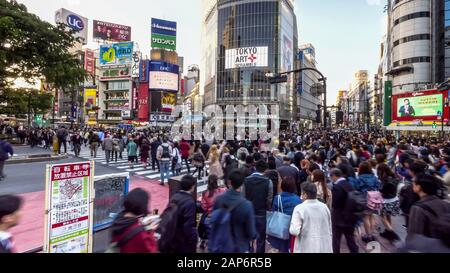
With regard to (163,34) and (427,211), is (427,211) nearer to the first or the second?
(427,211)

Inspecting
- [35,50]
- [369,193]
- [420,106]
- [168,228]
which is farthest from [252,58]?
[168,228]

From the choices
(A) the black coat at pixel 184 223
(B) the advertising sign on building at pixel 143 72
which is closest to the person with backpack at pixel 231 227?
(A) the black coat at pixel 184 223

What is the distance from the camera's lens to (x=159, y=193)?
9805mm

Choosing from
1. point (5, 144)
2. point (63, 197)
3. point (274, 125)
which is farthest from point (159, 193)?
point (274, 125)

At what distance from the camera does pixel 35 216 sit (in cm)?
705

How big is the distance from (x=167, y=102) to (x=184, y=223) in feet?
233

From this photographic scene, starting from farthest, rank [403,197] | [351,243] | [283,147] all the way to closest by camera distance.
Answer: [283,147], [403,197], [351,243]

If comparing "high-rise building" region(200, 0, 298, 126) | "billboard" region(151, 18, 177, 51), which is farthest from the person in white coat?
"billboard" region(151, 18, 177, 51)

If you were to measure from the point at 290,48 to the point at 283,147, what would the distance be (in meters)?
61.4

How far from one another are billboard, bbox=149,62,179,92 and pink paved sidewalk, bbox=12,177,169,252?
6080 cm

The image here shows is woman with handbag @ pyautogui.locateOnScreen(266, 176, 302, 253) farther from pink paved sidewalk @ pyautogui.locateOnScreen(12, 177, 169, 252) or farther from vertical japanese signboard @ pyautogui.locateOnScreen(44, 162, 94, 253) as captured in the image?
pink paved sidewalk @ pyautogui.locateOnScreen(12, 177, 169, 252)

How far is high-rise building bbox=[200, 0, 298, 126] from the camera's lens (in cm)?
5912
